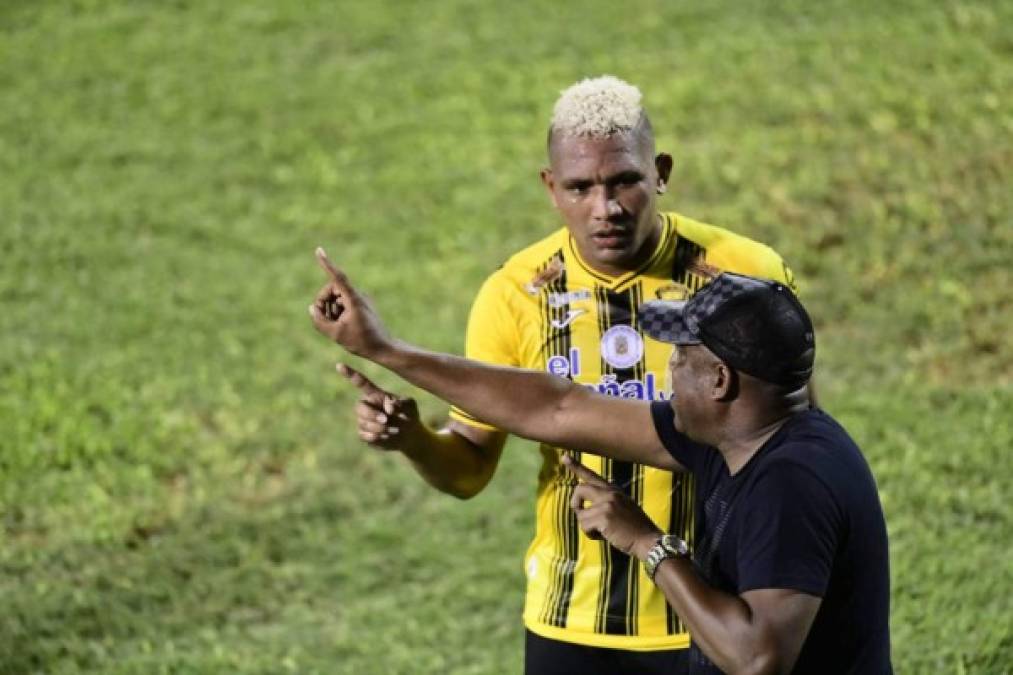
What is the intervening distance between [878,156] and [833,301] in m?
1.75

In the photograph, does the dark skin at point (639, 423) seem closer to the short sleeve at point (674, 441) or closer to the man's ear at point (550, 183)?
the short sleeve at point (674, 441)

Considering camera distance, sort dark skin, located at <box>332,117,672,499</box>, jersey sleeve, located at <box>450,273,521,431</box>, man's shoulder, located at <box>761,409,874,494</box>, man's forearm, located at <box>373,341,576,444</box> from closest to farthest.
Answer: man's shoulder, located at <box>761,409,874,494</box> < man's forearm, located at <box>373,341,576,444</box> < dark skin, located at <box>332,117,672,499</box> < jersey sleeve, located at <box>450,273,521,431</box>

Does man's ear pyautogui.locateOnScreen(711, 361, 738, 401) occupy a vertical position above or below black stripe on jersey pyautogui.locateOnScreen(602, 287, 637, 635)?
above

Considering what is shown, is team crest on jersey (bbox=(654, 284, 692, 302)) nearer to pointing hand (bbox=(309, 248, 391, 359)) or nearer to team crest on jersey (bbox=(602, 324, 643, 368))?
team crest on jersey (bbox=(602, 324, 643, 368))

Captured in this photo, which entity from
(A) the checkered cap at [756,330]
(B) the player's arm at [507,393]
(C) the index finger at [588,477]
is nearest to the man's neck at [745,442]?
(A) the checkered cap at [756,330]

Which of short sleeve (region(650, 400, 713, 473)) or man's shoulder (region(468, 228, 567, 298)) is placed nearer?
short sleeve (region(650, 400, 713, 473))

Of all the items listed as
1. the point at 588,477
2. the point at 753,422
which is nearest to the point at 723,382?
the point at 753,422

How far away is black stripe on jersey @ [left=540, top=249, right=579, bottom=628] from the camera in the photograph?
5.37m

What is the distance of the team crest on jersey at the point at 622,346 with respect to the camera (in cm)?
538

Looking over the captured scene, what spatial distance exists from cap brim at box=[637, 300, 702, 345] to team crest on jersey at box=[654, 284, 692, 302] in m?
0.84

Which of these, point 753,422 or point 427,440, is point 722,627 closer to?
point 753,422

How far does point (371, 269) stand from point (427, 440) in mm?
8013

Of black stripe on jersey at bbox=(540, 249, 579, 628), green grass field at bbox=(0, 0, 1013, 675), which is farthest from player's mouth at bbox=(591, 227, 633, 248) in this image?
green grass field at bbox=(0, 0, 1013, 675)

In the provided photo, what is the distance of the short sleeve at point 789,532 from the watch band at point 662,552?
23 cm
